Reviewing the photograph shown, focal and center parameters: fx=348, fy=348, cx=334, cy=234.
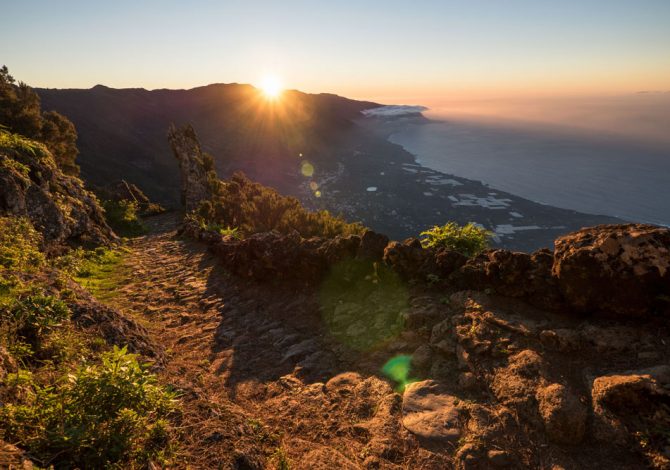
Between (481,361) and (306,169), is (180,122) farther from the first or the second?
(481,361)

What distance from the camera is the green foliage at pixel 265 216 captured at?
13727 mm

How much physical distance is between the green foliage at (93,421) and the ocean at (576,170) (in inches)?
4875

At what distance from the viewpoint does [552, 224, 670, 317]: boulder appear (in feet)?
13.6

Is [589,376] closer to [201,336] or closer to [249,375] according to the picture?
[249,375]

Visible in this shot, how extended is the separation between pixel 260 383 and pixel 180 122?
15977cm

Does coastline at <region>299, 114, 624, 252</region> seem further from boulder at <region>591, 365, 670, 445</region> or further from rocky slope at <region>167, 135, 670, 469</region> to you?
boulder at <region>591, 365, 670, 445</region>

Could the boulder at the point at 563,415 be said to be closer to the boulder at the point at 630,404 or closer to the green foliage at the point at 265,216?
the boulder at the point at 630,404

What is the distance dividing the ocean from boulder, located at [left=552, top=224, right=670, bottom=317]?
391 feet

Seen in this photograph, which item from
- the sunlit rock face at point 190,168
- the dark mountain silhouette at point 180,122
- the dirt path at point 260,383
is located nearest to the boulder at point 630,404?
the dirt path at point 260,383

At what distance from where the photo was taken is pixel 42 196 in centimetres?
1013

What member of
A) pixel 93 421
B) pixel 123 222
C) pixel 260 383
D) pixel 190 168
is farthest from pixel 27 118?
pixel 93 421

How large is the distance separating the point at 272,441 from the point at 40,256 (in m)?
7.19

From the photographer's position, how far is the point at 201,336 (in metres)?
6.73

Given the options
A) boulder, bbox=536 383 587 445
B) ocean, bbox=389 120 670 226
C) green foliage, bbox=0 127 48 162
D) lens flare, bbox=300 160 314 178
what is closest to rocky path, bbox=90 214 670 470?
boulder, bbox=536 383 587 445
